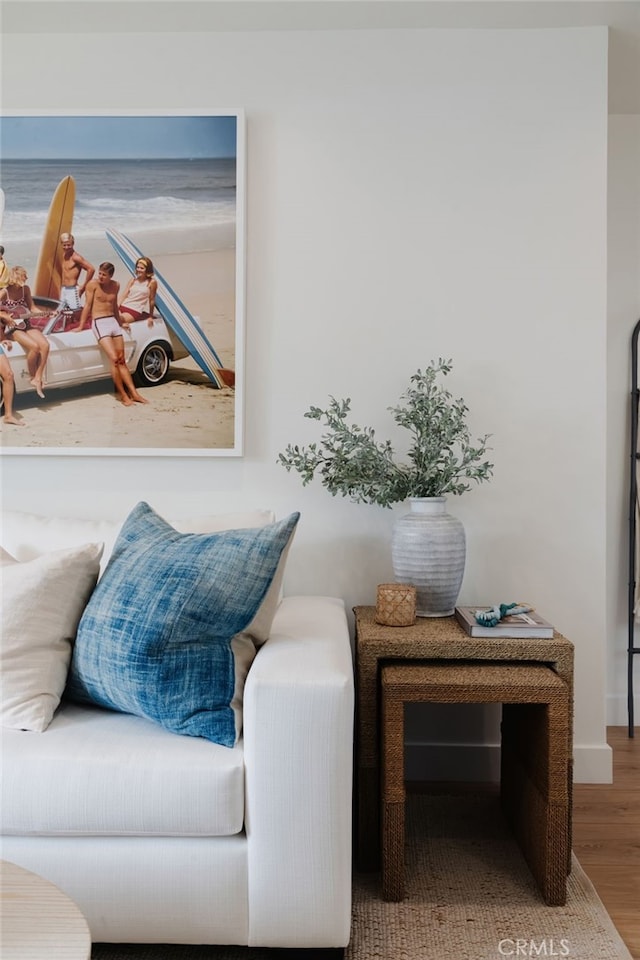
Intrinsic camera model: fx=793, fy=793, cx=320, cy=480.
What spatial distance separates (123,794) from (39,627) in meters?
0.48

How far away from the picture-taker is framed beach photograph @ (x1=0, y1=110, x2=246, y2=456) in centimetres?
259

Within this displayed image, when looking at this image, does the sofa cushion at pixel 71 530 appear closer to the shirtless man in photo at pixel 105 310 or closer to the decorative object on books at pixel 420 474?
the decorative object on books at pixel 420 474

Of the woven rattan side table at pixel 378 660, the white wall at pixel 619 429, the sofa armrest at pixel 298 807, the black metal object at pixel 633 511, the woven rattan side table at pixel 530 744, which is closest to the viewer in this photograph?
the sofa armrest at pixel 298 807

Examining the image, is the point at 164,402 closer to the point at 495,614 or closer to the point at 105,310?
the point at 105,310

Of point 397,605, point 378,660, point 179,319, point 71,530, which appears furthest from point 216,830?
point 179,319

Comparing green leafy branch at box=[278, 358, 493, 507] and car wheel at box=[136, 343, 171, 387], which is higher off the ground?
car wheel at box=[136, 343, 171, 387]

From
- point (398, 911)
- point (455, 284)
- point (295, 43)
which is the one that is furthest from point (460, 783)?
point (295, 43)

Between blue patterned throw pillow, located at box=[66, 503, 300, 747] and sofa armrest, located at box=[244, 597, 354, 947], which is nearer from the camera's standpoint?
sofa armrest, located at box=[244, 597, 354, 947]

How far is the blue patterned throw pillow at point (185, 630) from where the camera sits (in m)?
1.73

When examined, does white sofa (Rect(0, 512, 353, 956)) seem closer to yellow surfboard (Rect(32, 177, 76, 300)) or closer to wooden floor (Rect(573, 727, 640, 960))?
wooden floor (Rect(573, 727, 640, 960))

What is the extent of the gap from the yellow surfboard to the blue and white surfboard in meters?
0.16

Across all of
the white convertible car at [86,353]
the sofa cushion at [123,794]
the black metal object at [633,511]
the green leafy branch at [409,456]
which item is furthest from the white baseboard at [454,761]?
the white convertible car at [86,353]

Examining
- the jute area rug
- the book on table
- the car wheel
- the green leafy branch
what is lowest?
the jute area rug

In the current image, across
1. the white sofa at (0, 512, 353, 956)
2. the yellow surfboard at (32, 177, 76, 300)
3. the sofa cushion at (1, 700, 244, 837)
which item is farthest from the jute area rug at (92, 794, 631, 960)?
the yellow surfboard at (32, 177, 76, 300)
